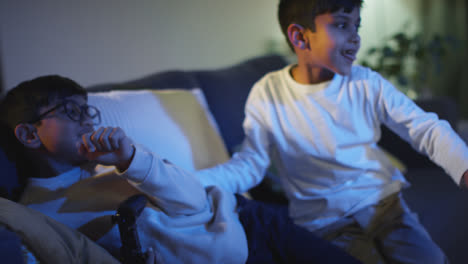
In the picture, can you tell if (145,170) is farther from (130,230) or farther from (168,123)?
(168,123)

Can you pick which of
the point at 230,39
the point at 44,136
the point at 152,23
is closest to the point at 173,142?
the point at 44,136

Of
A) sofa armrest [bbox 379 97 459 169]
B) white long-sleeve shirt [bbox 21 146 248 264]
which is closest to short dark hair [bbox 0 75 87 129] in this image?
white long-sleeve shirt [bbox 21 146 248 264]

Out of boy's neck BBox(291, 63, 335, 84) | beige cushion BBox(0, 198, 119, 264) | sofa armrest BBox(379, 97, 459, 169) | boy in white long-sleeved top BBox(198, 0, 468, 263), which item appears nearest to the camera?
beige cushion BBox(0, 198, 119, 264)

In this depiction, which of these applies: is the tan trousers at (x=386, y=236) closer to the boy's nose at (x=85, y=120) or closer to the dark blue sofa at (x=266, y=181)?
the dark blue sofa at (x=266, y=181)

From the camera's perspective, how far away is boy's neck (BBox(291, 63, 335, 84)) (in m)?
0.78

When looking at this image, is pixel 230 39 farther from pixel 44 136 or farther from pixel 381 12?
pixel 44 136

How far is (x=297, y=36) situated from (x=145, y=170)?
43cm

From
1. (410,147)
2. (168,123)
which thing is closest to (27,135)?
(168,123)

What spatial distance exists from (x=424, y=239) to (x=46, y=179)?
2.60 feet

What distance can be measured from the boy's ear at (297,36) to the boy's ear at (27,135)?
566 millimetres

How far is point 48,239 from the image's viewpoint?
1.49 ft

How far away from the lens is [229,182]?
2.77ft

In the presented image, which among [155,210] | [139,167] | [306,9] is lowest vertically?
[155,210]

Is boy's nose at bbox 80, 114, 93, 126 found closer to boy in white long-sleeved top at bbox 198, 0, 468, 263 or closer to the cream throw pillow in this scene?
the cream throw pillow
